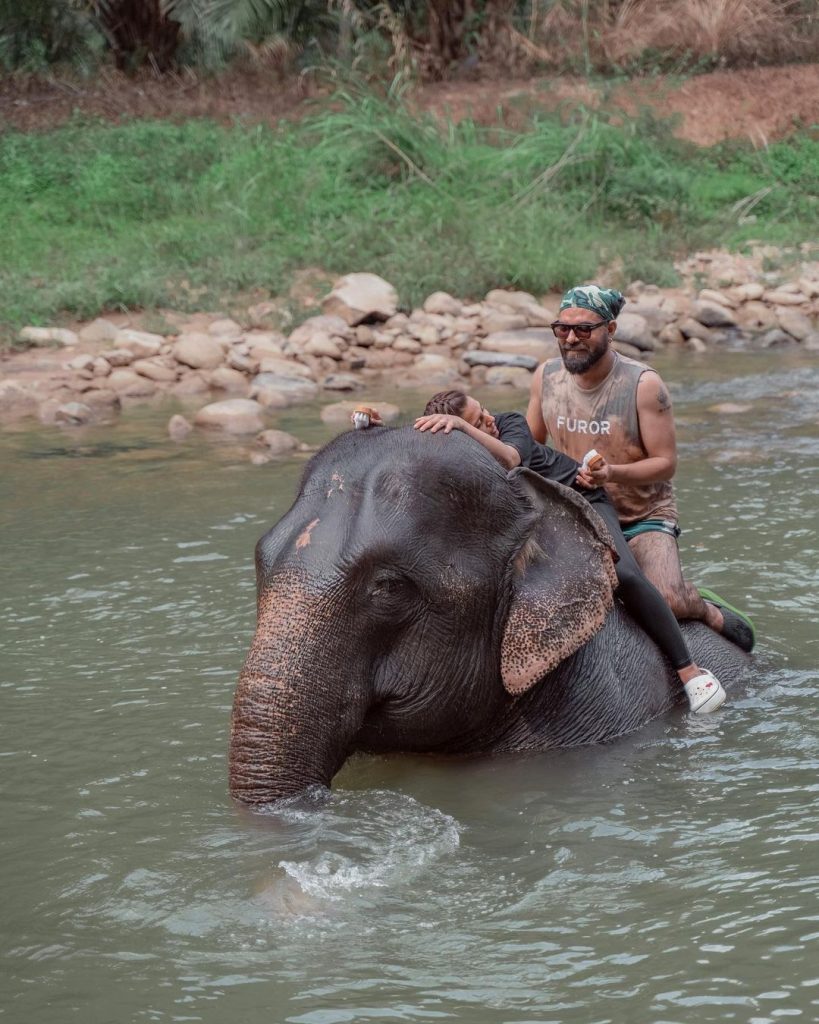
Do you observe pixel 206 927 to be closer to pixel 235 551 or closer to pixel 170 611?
pixel 170 611

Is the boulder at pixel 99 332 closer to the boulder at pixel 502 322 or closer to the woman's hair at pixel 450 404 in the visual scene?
the boulder at pixel 502 322

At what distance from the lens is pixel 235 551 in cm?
848

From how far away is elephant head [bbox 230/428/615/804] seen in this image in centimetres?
420

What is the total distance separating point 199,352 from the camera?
46.9 ft

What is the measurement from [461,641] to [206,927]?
1.11 meters

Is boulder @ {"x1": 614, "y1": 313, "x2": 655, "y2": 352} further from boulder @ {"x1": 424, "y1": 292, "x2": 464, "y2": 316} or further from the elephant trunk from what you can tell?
the elephant trunk

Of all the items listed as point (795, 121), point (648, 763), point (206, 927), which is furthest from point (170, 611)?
point (795, 121)

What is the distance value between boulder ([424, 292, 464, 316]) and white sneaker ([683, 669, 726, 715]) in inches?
405

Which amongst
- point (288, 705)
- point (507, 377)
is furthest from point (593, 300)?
point (507, 377)

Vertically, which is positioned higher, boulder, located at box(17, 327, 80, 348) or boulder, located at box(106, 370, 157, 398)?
boulder, located at box(17, 327, 80, 348)

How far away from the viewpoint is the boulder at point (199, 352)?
14.2 metres

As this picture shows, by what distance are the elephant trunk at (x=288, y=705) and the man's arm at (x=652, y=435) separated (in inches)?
66.3

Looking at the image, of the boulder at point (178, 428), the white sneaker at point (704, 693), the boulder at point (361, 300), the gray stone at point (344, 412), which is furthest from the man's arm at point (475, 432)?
the boulder at point (361, 300)

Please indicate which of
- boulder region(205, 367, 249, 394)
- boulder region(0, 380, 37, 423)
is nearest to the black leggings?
boulder region(0, 380, 37, 423)
